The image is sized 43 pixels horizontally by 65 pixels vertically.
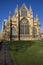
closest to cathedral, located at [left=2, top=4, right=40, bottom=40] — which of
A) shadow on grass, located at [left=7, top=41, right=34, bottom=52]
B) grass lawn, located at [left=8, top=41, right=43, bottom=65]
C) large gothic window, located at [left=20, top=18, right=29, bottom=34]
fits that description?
large gothic window, located at [left=20, top=18, right=29, bottom=34]

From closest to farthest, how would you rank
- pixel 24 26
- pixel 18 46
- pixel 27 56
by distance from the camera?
1. pixel 27 56
2. pixel 18 46
3. pixel 24 26

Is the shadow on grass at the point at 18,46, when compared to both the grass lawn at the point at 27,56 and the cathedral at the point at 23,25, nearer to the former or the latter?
the grass lawn at the point at 27,56

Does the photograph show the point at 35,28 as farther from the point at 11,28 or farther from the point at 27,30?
the point at 11,28

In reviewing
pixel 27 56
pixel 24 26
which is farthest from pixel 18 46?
pixel 24 26

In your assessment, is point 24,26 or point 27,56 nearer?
point 27,56

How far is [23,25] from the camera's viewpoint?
70688mm

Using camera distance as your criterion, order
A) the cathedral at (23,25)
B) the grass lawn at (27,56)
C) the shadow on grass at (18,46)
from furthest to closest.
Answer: the cathedral at (23,25), the shadow on grass at (18,46), the grass lawn at (27,56)

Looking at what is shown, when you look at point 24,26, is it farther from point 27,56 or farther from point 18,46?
point 27,56

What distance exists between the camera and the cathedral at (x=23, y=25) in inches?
2707

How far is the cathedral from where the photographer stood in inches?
2707

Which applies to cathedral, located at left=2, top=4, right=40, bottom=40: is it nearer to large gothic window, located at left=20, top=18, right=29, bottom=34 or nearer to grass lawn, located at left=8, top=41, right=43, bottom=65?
large gothic window, located at left=20, top=18, right=29, bottom=34

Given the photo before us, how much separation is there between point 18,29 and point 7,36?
205 inches

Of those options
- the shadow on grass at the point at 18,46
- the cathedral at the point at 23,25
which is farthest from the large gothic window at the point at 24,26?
the shadow on grass at the point at 18,46

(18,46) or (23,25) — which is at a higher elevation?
(23,25)
